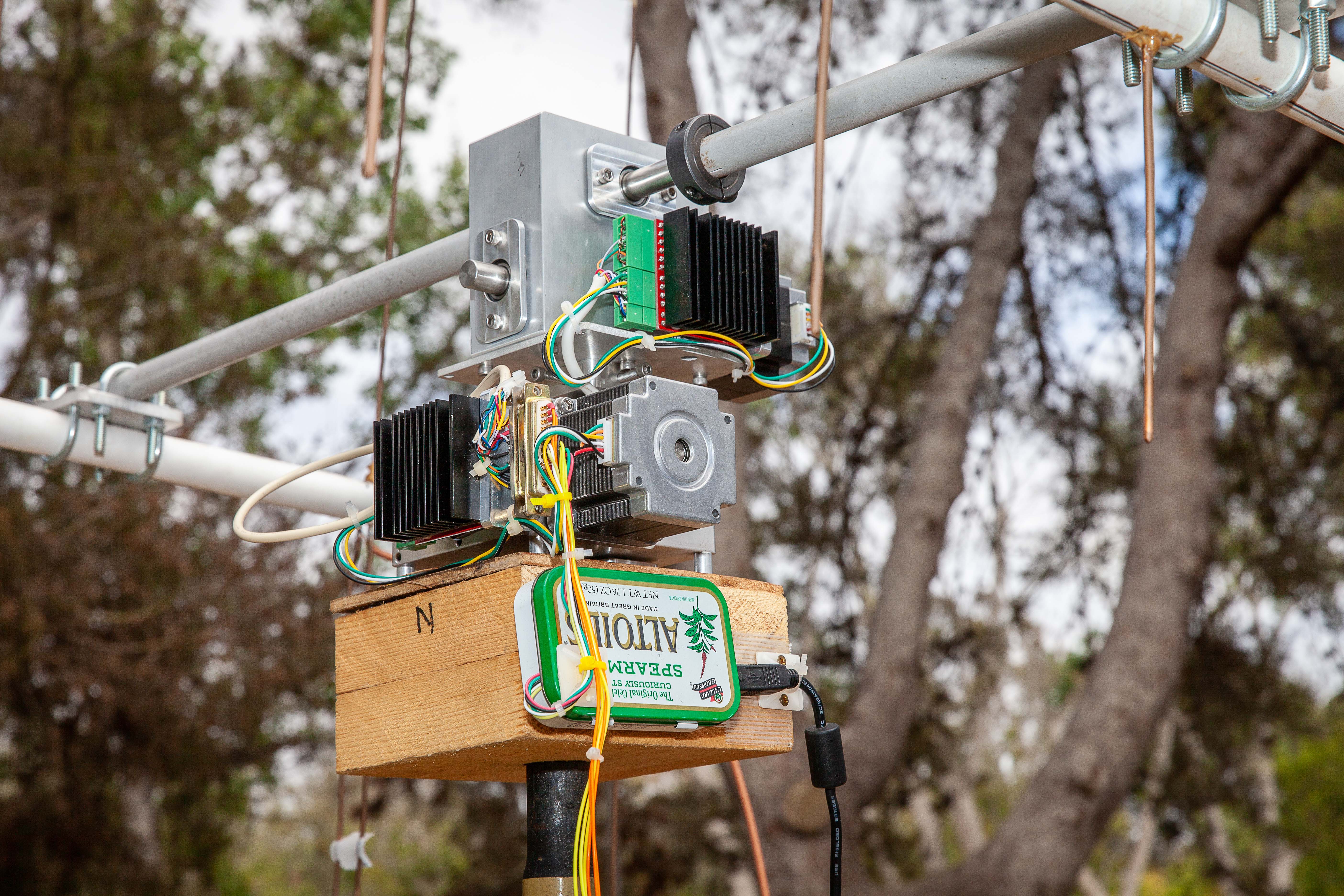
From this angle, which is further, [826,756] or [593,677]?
[826,756]

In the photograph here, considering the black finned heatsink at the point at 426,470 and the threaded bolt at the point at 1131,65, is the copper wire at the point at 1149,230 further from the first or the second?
the black finned heatsink at the point at 426,470

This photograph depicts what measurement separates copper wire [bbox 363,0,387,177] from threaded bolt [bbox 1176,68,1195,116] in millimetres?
700

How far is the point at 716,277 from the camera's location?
129cm

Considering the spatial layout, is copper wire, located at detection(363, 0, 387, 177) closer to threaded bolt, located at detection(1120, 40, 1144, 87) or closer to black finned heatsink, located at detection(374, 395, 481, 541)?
black finned heatsink, located at detection(374, 395, 481, 541)

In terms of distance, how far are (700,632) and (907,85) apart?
56 cm

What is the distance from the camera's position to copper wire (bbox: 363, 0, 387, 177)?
1.06 meters

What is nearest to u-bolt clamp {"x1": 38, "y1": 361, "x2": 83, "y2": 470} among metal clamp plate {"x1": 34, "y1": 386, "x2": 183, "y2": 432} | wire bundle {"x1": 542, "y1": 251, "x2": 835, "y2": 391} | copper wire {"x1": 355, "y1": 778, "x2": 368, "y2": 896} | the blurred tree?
metal clamp plate {"x1": 34, "y1": 386, "x2": 183, "y2": 432}

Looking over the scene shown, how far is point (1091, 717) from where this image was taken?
3771 mm

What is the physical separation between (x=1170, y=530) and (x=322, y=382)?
282 inches

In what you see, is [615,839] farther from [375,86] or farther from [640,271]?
[375,86]

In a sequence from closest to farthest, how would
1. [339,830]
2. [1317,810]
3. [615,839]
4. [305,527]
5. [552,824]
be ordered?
[552,824] → [305,527] → [615,839] → [339,830] → [1317,810]

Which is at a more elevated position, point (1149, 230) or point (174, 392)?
point (174, 392)

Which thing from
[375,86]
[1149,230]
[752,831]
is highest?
[375,86]

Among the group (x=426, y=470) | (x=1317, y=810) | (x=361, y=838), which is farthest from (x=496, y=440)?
(x=1317, y=810)
